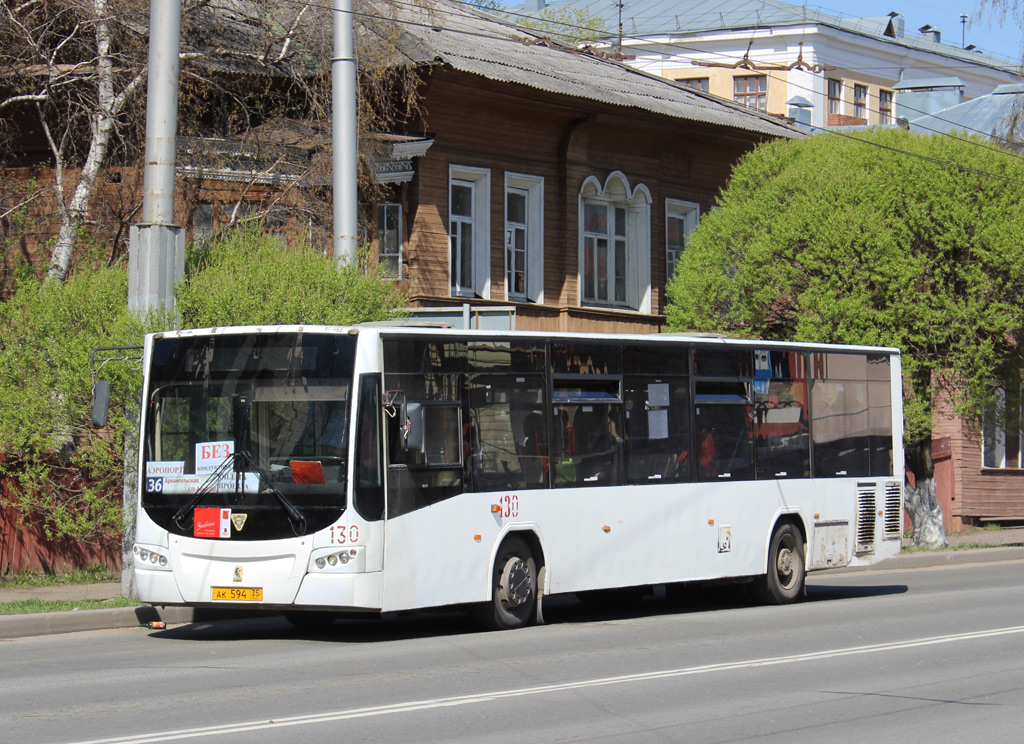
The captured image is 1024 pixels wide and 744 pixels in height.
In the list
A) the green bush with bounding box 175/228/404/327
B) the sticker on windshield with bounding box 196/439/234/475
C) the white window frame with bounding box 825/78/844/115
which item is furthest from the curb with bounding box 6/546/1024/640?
the white window frame with bounding box 825/78/844/115

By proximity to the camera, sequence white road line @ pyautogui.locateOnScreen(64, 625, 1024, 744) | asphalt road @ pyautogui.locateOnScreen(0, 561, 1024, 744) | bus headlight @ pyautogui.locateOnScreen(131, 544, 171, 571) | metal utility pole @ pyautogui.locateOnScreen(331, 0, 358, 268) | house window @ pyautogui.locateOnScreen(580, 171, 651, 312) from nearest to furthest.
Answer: white road line @ pyautogui.locateOnScreen(64, 625, 1024, 744)
asphalt road @ pyautogui.locateOnScreen(0, 561, 1024, 744)
bus headlight @ pyautogui.locateOnScreen(131, 544, 171, 571)
metal utility pole @ pyautogui.locateOnScreen(331, 0, 358, 268)
house window @ pyautogui.locateOnScreen(580, 171, 651, 312)

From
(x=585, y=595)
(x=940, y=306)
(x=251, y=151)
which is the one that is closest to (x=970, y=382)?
(x=940, y=306)

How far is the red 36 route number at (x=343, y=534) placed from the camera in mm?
12250

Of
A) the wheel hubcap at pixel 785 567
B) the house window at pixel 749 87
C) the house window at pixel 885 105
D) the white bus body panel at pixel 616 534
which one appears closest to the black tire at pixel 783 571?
the wheel hubcap at pixel 785 567

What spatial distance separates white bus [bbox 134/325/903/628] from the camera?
12.4 m

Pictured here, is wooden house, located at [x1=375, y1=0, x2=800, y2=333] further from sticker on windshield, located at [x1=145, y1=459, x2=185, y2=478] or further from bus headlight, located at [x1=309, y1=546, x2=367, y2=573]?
bus headlight, located at [x1=309, y1=546, x2=367, y2=573]

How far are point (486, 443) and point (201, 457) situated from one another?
2.66 m

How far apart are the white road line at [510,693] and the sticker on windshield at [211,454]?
13.6 feet

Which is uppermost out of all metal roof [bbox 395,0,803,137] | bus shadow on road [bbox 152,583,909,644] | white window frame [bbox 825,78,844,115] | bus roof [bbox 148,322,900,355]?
white window frame [bbox 825,78,844,115]

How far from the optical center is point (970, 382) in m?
25.6

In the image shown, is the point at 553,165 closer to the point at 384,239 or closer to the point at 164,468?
the point at 384,239

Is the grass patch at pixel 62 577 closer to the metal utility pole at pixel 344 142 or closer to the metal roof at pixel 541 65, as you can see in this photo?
the metal utility pole at pixel 344 142

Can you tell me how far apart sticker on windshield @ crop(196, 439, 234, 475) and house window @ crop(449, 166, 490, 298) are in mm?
13562

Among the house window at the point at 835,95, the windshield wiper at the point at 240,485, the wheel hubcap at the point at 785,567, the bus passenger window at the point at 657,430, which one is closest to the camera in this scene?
the windshield wiper at the point at 240,485
